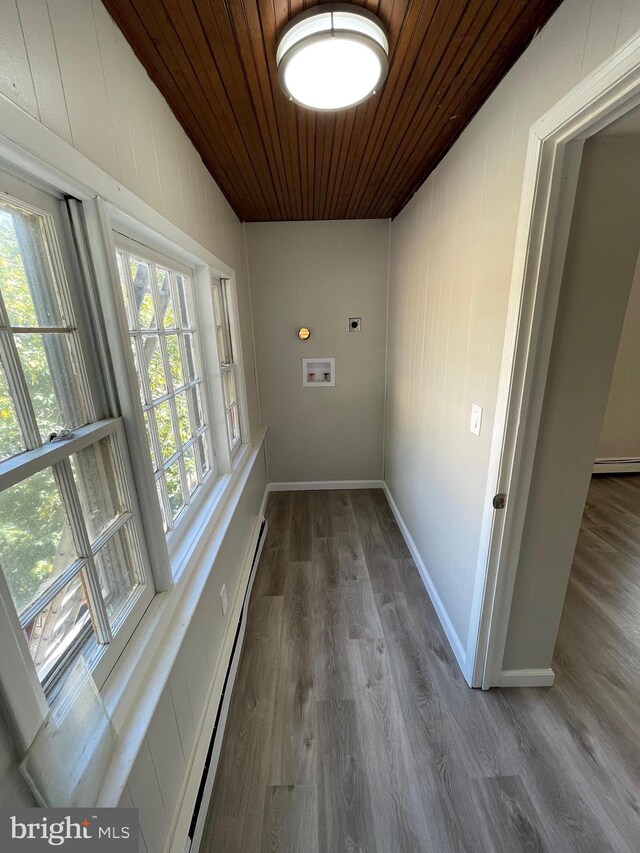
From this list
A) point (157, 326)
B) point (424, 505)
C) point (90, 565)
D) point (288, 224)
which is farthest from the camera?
point (288, 224)

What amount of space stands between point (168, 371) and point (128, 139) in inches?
28.7

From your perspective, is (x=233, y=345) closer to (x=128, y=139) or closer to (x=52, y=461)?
(x=128, y=139)

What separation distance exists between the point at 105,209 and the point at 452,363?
1.46 m

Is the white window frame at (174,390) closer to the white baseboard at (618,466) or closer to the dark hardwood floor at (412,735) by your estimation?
the dark hardwood floor at (412,735)

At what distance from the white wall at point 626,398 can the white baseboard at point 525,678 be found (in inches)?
105

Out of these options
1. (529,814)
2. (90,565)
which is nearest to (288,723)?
(529,814)

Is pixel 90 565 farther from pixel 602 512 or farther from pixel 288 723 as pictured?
pixel 602 512

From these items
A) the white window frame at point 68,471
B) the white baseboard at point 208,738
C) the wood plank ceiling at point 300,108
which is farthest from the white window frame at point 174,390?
the white baseboard at point 208,738

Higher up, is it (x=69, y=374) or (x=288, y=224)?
(x=288, y=224)

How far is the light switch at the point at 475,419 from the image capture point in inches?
52.4

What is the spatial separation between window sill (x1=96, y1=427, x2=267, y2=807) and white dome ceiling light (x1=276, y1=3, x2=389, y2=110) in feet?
5.33

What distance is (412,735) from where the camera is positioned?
1287 mm

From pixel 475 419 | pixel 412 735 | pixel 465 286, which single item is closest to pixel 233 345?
pixel 465 286

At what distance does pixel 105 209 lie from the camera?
0.77 metres
